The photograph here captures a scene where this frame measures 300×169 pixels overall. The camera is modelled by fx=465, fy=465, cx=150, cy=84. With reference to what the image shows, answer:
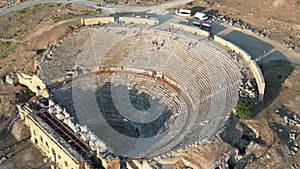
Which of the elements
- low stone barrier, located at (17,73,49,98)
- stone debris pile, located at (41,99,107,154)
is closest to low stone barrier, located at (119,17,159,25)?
low stone barrier, located at (17,73,49,98)

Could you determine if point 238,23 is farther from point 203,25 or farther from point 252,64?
point 252,64

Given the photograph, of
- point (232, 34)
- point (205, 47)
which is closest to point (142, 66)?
point (205, 47)

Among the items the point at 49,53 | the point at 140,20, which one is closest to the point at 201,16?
the point at 140,20

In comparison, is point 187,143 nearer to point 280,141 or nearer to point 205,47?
point 280,141

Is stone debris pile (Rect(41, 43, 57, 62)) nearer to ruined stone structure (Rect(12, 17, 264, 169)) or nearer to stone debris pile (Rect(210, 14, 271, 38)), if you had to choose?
ruined stone structure (Rect(12, 17, 264, 169))

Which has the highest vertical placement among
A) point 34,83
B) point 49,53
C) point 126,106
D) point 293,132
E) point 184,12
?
point 184,12

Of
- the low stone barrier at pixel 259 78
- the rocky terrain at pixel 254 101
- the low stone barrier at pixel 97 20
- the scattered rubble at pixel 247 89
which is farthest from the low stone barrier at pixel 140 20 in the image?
the scattered rubble at pixel 247 89

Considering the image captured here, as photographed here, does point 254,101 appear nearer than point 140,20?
Yes
